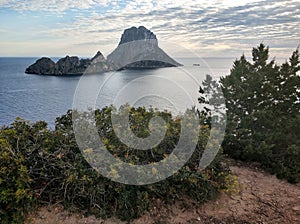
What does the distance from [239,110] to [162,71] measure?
3029 mm

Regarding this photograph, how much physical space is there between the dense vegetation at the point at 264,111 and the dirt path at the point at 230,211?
4.76ft

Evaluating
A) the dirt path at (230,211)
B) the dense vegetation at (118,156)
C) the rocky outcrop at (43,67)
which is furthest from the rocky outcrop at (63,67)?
the dirt path at (230,211)

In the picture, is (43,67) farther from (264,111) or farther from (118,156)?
(118,156)

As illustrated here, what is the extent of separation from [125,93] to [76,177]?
3.49 meters

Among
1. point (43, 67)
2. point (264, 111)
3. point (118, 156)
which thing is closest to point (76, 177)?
point (118, 156)

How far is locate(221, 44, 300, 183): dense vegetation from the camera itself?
7.39m

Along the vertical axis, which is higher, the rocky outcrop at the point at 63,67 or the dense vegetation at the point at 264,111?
the rocky outcrop at the point at 63,67

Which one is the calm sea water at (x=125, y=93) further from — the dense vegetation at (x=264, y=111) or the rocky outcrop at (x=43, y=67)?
the rocky outcrop at (x=43, y=67)

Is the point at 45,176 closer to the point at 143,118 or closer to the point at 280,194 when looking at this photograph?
the point at 143,118

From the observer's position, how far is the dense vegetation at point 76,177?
436 cm

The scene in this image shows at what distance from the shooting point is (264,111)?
24.8ft

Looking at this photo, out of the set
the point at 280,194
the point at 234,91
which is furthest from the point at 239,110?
the point at 280,194

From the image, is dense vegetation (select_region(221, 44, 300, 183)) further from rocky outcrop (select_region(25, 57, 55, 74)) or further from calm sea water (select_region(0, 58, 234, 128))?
rocky outcrop (select_region(25, 57, 55, 74))

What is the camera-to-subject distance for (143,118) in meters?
5.82
